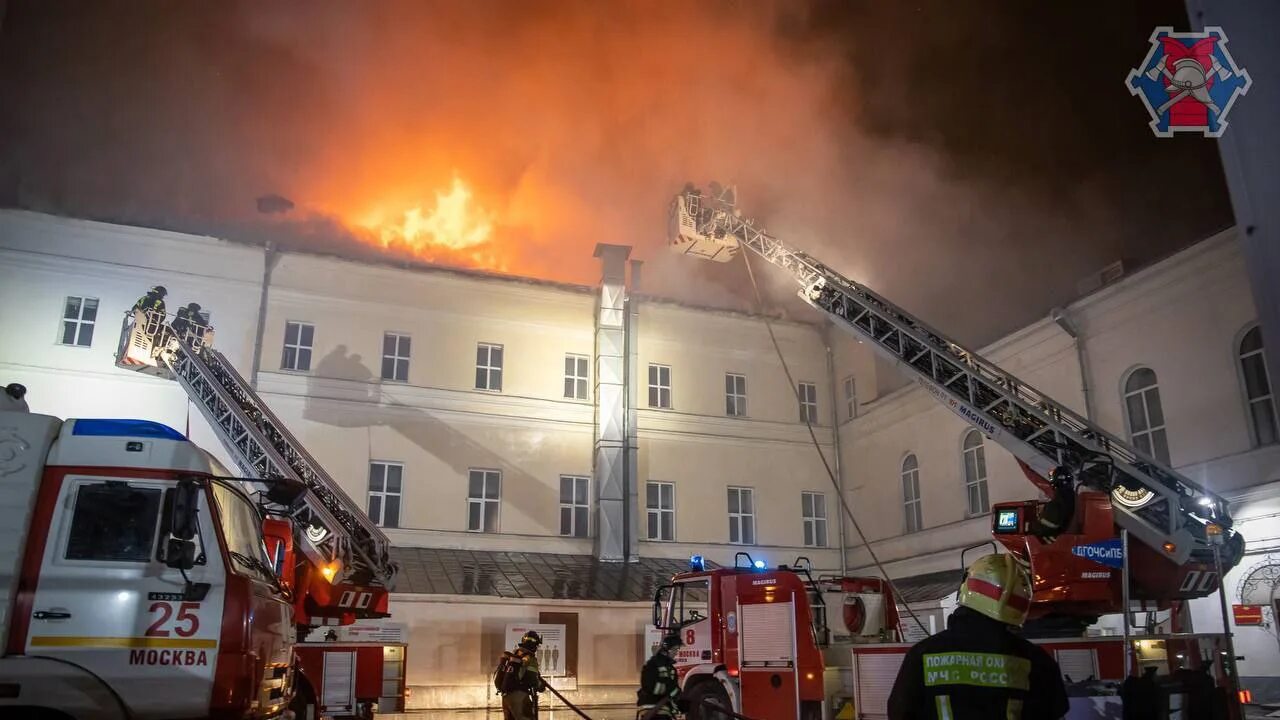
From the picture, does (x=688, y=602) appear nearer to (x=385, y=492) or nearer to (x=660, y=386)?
(x=385, y=492)

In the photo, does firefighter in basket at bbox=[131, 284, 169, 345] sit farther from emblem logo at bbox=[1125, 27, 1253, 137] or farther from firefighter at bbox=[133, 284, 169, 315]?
emblem logo at bbox=[1125, 27, 1253, 137]

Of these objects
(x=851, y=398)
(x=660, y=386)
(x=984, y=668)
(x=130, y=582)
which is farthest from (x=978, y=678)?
(x=851, y=398)

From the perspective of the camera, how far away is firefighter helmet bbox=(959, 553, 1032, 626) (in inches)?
159

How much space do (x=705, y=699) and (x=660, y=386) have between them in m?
15.7

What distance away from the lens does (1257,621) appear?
15.0 m

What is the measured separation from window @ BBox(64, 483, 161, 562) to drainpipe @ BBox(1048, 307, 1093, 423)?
1798cm

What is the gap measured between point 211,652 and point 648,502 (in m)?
19.6

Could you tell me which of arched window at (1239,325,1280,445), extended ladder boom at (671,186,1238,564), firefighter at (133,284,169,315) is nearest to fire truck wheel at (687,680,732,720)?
extended ladder boom at (671,186,1238,564)

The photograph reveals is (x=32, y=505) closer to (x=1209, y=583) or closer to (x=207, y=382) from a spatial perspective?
(x=207, y=382)

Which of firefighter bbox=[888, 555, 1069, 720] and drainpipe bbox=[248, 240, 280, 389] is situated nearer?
firefighter bbox=[888, 555, 1069, 720]

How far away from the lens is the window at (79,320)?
21562mm

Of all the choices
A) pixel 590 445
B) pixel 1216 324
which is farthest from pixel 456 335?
pixel 1216 324

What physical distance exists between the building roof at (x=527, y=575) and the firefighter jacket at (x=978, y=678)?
695 inches

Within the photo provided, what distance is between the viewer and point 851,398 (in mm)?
27812
